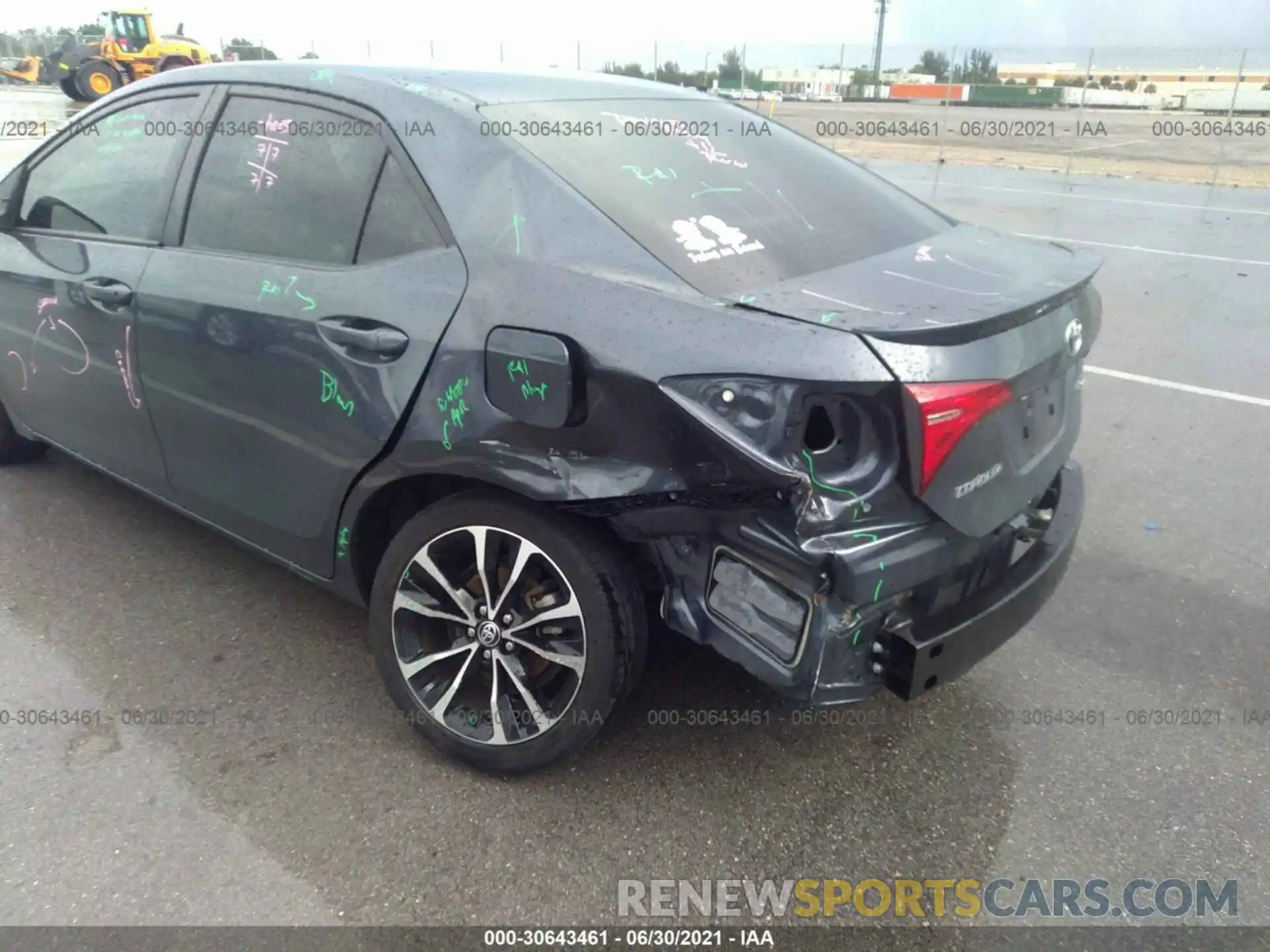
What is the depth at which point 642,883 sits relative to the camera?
225cm

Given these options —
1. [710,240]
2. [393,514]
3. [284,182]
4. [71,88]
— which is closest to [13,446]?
[284,182]

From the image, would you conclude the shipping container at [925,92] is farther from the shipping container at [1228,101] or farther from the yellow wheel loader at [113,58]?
the yellow wheel loader at [113,58]

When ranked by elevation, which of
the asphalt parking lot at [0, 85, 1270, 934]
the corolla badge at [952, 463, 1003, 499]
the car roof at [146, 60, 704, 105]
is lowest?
the asphalt parking lot at [0, 85, 1270, 934]

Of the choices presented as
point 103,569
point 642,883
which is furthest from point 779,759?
point 103,569

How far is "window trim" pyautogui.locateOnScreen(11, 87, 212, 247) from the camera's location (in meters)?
3.03

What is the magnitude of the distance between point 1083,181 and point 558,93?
15656 millimetres

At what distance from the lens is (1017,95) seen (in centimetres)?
3059

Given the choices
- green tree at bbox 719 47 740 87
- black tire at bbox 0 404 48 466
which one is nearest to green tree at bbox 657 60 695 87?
green tree at bbox 719 47 740 87

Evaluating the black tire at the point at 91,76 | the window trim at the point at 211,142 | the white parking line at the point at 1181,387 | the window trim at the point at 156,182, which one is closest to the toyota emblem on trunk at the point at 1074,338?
the window trim at the point at 211,142

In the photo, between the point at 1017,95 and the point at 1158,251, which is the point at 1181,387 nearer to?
the point at 1158,251

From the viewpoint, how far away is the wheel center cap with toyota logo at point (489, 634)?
2.46 meters

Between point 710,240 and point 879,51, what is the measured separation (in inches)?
1238

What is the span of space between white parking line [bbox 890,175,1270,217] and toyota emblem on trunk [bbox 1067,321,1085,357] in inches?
483

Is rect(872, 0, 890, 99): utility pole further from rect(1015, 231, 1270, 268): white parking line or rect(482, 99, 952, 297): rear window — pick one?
rect(482, 99, 952, 297): rear window
